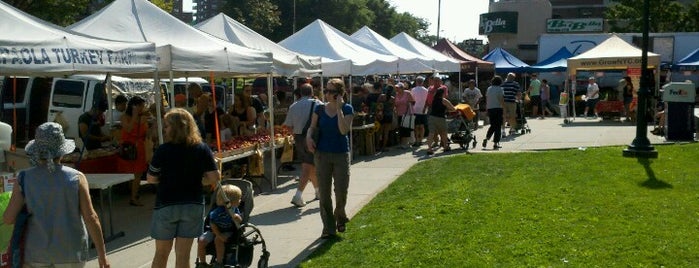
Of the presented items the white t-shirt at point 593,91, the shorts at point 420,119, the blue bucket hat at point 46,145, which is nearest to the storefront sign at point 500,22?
the white t-shirt at point 593,91

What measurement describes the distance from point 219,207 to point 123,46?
2696 mm

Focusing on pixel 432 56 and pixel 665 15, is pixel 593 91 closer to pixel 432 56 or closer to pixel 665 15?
pixel 432 56

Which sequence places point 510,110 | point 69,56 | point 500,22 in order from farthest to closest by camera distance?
point 500,22 < point 510,110 < point 69,56

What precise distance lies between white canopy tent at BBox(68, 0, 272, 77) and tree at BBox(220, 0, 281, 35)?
5045 centimetres

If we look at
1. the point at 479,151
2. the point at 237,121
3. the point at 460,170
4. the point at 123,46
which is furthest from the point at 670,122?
the point at 123,46

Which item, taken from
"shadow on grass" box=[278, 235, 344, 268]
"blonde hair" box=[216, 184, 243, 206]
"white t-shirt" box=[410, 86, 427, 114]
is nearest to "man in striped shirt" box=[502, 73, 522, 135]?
"white t-shirt" box=[410, 86, 427, 114]

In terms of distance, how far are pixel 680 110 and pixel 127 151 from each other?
12211mm

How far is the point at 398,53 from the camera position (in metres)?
22.9

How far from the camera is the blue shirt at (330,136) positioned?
8219 mm

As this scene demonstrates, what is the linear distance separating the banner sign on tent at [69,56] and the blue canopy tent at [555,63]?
2388 centimetres

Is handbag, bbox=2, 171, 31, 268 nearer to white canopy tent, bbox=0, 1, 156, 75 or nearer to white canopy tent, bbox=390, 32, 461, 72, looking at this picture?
white canopy tent, bbox=0, 1, 156, 75

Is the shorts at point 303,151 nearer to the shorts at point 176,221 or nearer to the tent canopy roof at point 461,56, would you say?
the shorts at point 176,221

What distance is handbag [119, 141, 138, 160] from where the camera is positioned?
10469 mm

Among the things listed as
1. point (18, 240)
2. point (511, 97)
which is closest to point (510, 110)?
point (511, 97)
